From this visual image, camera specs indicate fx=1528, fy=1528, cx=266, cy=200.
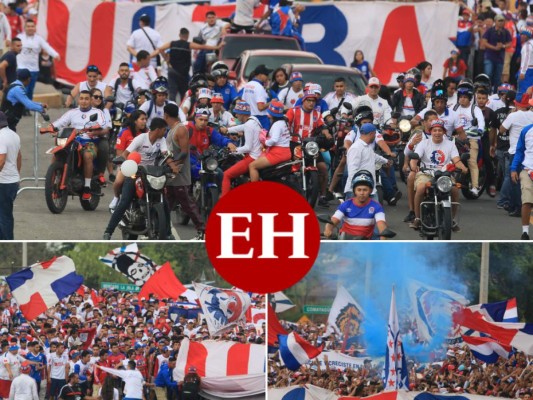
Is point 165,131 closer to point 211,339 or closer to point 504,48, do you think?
point 211,339

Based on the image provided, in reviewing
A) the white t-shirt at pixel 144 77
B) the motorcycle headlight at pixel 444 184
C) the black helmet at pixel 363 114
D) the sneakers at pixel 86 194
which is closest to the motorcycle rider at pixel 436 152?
the motorcycle headlight at pixel 444 184

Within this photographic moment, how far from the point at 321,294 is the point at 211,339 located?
6.80ft

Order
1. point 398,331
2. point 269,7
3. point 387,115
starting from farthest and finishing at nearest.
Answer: point 269,7 < point 387,115 < point 398,331


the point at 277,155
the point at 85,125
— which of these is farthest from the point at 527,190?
the point at 85,125

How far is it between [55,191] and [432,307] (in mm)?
6535

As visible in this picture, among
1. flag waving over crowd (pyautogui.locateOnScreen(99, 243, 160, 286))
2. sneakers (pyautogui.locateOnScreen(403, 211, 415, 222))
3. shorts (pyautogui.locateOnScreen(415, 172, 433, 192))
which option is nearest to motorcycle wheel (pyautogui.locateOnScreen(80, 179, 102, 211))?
flag waving over crowd (pyautogui.locateOnScreen(99, 243, 160, 286))

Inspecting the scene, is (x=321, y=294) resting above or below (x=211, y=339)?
above

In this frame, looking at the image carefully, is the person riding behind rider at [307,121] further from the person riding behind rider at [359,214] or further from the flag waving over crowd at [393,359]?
the flag waving over crowd at [393,359]

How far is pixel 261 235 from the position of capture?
12.2m

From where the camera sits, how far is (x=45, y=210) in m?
19.9

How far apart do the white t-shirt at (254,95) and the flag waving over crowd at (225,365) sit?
674 cm

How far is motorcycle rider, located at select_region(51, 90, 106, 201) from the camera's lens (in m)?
19.8

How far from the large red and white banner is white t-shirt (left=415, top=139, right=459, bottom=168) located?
12.5 m

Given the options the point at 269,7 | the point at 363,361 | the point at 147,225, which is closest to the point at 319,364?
the point at 363,361
